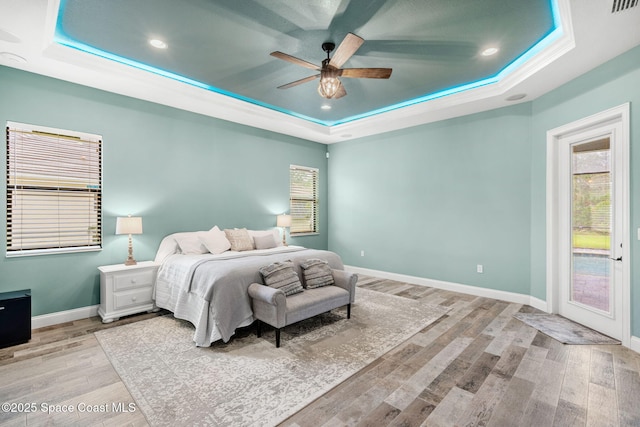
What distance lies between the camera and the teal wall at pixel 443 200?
14.9ft

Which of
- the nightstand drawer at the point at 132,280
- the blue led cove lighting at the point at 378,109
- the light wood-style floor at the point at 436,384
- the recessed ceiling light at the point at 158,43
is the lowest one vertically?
the light wood-style floor at the point at 436,384

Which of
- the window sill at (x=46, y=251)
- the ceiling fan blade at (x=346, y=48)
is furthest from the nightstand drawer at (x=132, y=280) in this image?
the ceiling fan blade at (x=346, y=48)

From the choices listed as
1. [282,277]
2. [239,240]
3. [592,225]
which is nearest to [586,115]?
[592,225]

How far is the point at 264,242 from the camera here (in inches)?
197

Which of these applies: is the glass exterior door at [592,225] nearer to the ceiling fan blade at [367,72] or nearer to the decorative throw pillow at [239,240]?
the ceiling fan blade at [367,72]

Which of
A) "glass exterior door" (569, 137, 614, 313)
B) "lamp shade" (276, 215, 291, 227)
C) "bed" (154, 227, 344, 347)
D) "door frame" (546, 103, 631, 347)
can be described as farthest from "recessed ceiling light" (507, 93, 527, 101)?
"lamp shade" (276, 215, 291, 227)

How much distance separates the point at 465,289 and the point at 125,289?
16.3 feet

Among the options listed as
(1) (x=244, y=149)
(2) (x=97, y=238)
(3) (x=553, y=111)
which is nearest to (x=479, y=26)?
(3) (x=553, y=111)

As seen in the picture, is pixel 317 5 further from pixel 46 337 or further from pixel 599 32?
pixel 46 337

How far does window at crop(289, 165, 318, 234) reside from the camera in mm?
6492

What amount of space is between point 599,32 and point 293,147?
15.8ft

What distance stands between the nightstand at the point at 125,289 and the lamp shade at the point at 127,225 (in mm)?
452

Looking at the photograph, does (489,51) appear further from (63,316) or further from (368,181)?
(63,316)

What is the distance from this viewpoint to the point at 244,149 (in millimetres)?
5555
